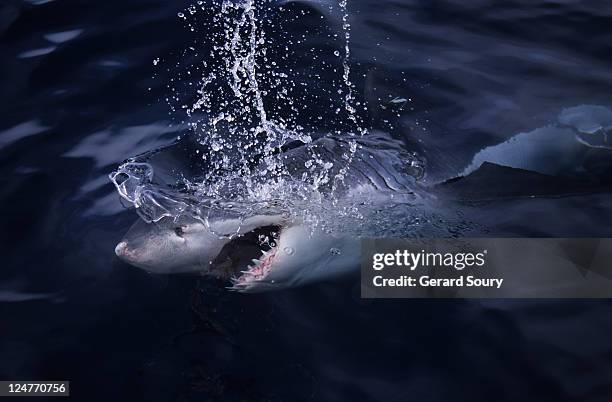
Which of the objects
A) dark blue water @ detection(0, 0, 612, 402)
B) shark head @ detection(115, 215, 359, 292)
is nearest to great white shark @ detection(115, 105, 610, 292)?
shark head @ detection(115, 215, 359, 292)

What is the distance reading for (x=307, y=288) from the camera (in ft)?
11.3

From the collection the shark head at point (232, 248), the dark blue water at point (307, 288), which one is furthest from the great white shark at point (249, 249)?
the dark blue water at point (307, 288)

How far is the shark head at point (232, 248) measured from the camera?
3.17 metres

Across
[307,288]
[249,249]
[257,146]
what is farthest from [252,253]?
[257,146]

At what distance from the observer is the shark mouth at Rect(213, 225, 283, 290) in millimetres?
3160

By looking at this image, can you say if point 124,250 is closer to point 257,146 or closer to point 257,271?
point 257,271

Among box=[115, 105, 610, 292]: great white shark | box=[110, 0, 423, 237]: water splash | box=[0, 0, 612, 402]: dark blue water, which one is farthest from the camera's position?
box=[110, 0, 423, 237]: water splash

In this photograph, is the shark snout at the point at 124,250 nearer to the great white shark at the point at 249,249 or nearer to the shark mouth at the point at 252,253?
the great white shark at the point at 249,249

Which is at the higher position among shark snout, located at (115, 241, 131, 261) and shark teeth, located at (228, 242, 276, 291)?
shark snout, located at (115, 241, 131, 261)

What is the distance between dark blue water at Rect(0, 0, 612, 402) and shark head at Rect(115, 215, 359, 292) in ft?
0.64

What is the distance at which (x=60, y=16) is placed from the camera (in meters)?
6.11

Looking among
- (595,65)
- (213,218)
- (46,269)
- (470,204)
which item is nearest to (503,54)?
(595,65)

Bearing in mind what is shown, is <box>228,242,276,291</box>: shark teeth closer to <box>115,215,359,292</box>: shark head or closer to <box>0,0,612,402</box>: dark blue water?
<box>115,215,359,292</box>: shark head

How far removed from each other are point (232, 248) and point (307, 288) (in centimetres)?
46
